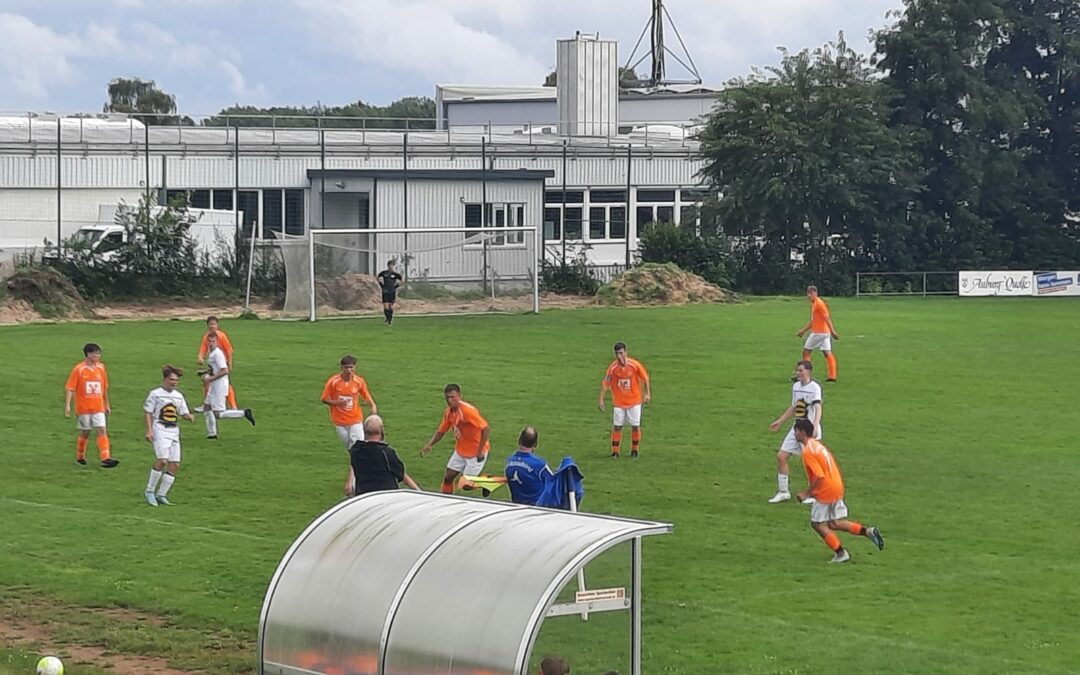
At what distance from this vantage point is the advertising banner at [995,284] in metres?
68.4

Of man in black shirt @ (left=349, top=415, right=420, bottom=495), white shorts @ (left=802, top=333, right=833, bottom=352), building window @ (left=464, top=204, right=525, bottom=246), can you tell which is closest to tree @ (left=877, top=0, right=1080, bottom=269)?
building window @ (left=464, top=204, right=525, bottom=246)

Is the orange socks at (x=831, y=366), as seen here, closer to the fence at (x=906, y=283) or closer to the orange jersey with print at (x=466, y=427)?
the orange jersey with print at (x=466, y=427)

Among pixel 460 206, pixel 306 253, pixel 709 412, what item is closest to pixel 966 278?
pixel 460 206

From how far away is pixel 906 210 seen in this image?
71125 mm

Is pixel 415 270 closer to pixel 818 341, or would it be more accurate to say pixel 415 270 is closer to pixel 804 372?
pixel 818 341

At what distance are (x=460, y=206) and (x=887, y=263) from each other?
19107mm

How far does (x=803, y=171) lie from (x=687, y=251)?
6.40m

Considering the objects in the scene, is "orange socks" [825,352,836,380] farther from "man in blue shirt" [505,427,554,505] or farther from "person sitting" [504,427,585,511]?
"man in blue shirt" [505,427,554,505]

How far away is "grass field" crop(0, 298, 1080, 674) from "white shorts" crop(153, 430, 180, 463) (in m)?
0.67

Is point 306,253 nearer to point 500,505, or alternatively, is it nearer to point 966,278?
point 966,278

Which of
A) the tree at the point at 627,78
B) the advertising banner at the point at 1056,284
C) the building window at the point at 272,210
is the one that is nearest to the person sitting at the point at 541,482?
the building window at the point at 272,210

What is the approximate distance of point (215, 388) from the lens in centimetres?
2777

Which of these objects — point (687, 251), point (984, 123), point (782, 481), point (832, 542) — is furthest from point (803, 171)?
point (832, 542)

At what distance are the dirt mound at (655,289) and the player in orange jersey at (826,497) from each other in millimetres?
39457
